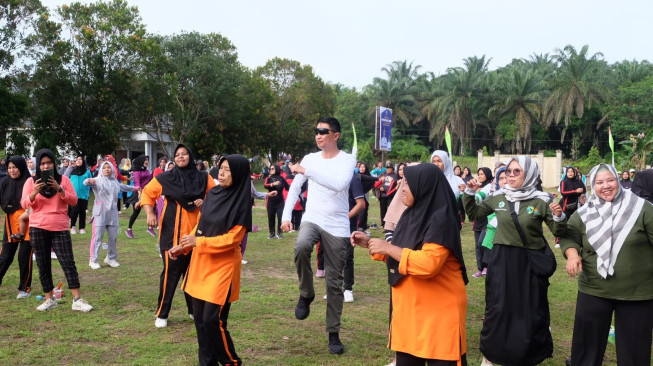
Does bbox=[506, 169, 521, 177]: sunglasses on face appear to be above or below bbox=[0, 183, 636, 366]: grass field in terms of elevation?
above

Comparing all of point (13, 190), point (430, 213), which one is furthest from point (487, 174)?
point (13, 190)

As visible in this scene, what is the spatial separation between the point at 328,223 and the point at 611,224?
2.37m

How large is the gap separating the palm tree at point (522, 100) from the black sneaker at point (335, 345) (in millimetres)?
50683

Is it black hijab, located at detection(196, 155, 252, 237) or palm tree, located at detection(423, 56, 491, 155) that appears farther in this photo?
palm tree, located at detection(423, 56, 491, 155)

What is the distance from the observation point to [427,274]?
3.25m

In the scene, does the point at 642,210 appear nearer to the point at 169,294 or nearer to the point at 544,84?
the point at 169,294

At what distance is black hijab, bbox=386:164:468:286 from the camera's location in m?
3.29

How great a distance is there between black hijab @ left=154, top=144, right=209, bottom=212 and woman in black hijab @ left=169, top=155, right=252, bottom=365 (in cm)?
135

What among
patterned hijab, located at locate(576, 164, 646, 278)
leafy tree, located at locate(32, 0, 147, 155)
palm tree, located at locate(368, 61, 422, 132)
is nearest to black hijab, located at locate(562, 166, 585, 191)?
patterned hijab, located at locate(576, 164, 646, 278)

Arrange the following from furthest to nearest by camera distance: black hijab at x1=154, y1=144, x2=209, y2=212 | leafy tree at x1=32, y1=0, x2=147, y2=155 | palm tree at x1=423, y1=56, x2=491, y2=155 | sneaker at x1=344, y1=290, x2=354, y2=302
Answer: palm tree at x1=423, y1=56, x2=491, y2=155 → leafy tree at x1=32, y1=0, x2=147, y2=155 → sneaker at x1=344, y1=290, x2=354, y2=302 → black hijab at x1=154, y1=144, x2=209, y2=212

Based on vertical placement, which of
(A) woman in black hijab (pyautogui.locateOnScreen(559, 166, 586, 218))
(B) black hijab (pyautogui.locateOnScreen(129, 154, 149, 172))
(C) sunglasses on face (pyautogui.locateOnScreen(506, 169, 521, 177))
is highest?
(C) sunglasses on face (pyautogui.locateOnScreen(506, 169, 521, 177))

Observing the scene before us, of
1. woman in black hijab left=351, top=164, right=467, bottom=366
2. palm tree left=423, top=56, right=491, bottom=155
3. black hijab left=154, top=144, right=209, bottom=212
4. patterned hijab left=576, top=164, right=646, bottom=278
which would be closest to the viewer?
woman in black hijab left=351, top=164, right=467, bottom=366

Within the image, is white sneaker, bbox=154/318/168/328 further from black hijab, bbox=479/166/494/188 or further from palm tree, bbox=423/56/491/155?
palm tree, bbox=423/56/491/155

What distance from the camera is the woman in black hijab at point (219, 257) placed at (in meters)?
4.41
